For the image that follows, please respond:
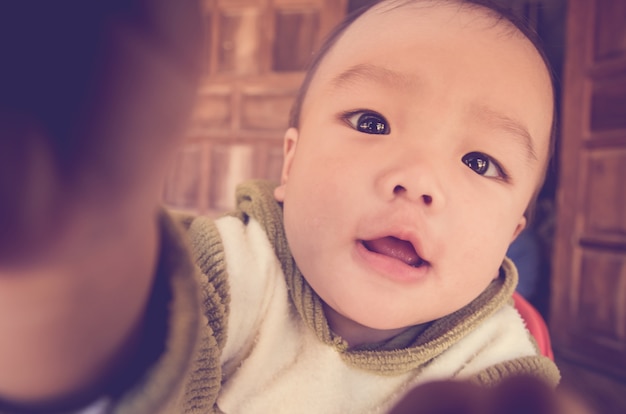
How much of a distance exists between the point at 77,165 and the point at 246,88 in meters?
2.44

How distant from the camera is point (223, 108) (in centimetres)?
261

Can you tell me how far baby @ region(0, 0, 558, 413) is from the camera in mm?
459

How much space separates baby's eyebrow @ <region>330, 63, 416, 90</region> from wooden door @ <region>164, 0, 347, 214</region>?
6.38 feet

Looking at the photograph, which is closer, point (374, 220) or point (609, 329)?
point (374, 220)

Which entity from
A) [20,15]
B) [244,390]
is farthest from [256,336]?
[20,15]

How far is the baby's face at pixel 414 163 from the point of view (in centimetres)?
46

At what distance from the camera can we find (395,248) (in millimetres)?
469

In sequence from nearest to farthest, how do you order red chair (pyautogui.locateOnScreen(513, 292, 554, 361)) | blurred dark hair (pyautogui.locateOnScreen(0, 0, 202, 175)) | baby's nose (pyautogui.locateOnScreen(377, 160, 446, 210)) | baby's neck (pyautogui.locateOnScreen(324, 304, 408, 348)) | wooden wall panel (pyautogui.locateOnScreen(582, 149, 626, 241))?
blurred dark hair (pyautogui.locateOnScreen(0, 0, 202, 175)) → baby's nose (pyautogui.locateOnScreen(377, 160, 446, 210)) → baby's neck (pyautogui.locateOnScreen(324, 304, 408, 348)) → red chair (pyautogui.locateOnScreen(513, 292, 554, 361)) → wooden wall panel (pyautogui.locateOnScreen(582, 149, 626, 241))

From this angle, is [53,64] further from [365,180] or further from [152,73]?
[365,180]

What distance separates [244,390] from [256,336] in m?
0.06

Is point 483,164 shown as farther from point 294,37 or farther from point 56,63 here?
point 294,37

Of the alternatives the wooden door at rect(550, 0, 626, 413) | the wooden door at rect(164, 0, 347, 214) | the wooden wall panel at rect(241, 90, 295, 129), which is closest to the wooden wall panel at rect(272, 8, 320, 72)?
the wooden door at rect(164, 0, 347, 214)

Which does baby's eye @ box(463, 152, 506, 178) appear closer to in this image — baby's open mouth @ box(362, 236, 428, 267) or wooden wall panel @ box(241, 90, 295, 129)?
baby's open mouth @ box(362, 236, 428, 267)

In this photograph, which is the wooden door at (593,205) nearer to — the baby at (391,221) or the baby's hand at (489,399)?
the baby at (391,221)
